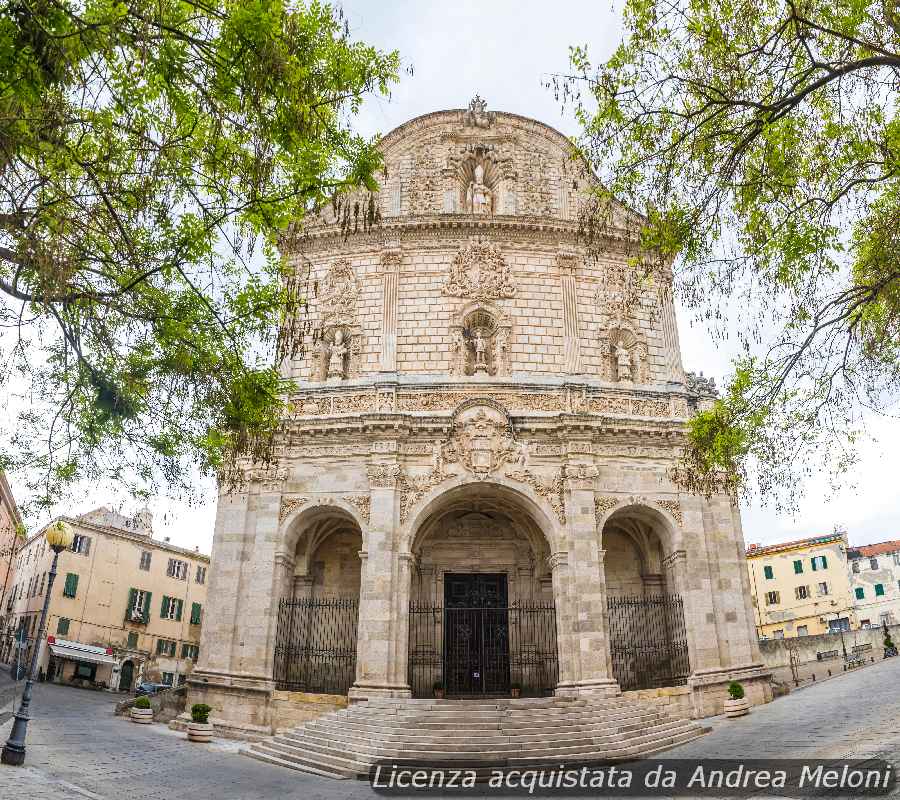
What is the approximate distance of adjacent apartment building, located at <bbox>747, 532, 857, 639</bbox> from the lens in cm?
4116

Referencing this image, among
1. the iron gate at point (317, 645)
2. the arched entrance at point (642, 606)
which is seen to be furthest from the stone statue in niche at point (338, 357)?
the arched entrance at point (642, 606)

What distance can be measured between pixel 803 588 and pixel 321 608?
35.6m

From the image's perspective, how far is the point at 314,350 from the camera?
791 inches

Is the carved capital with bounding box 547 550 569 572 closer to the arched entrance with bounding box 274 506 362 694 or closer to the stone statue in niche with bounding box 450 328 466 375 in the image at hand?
the arched entrance with bounding box 274 506 362 694

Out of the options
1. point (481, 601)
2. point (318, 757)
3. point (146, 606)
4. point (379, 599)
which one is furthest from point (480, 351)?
point (146, 606)

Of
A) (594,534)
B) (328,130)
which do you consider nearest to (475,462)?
(594,534)

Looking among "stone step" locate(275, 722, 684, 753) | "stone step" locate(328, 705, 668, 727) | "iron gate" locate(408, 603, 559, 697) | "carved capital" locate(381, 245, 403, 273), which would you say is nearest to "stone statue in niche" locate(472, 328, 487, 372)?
"carved capital" locate(381, 245, 403, 273)

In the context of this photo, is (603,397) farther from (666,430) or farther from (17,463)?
(17,463)

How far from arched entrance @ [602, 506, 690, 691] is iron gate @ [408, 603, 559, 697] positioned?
5.99 ft

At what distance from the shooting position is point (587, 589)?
54.5 ft

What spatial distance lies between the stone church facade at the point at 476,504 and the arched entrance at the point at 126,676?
70.6 feet

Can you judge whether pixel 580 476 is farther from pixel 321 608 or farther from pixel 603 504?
pixel 321 608

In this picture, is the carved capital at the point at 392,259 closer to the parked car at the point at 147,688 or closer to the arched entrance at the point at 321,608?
the arched entrance at the point at 321,608

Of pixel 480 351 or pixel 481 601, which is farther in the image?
pixel 480 351
